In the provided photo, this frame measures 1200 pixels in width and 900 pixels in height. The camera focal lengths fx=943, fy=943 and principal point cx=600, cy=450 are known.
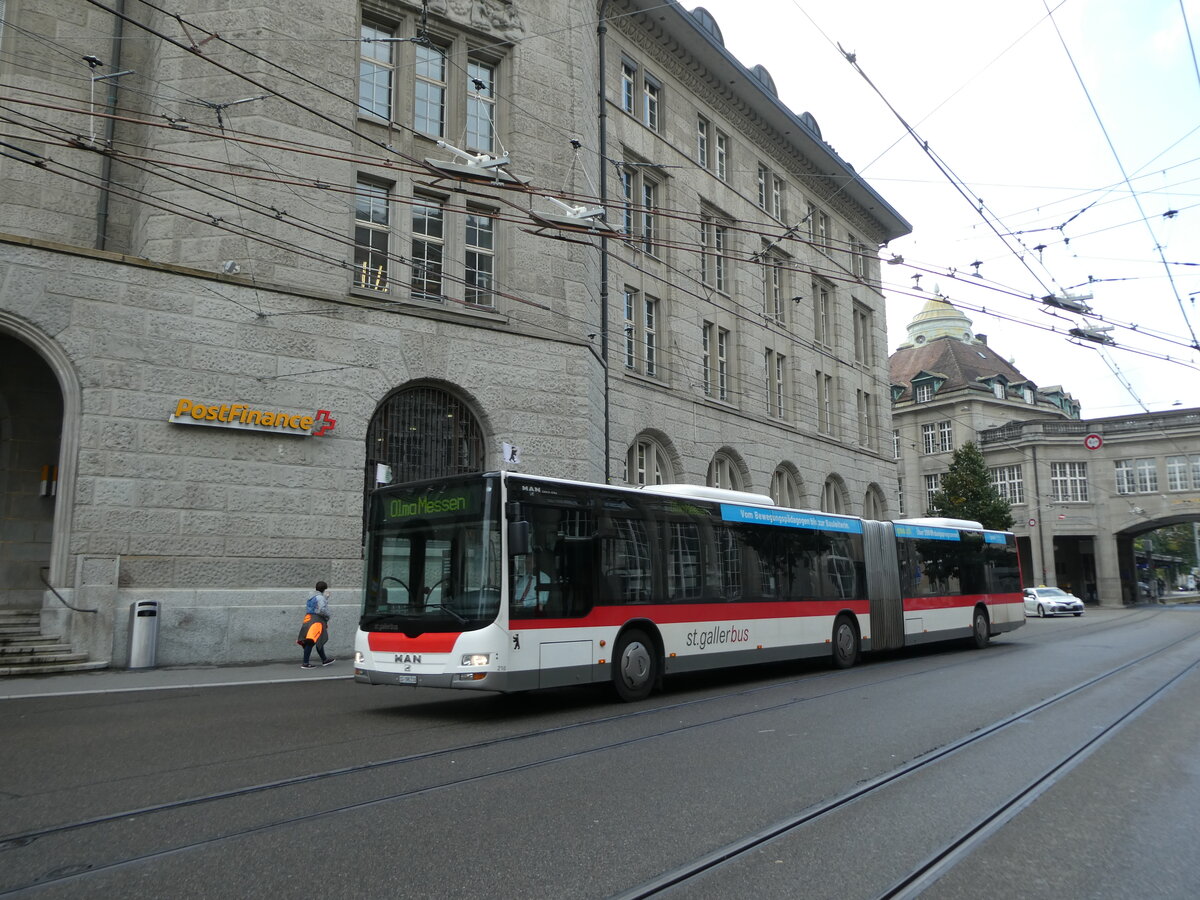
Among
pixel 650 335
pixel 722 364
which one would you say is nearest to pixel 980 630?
pixel 650 335

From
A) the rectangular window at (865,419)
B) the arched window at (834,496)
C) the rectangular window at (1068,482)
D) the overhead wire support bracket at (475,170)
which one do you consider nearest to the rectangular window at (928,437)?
the rectangular window at (1068,482)

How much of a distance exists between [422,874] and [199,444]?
Result: 525 inches

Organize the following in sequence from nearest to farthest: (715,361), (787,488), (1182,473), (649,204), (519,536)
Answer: (519,536), (649,204), (715,361), (787,488), (1182,473)

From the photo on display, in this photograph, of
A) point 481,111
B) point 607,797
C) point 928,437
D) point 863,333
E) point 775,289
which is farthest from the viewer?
point 928,437

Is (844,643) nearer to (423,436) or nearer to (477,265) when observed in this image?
(423,436)

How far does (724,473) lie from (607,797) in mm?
23275

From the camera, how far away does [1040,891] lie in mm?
4457

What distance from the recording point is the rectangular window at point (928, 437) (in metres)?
67.4

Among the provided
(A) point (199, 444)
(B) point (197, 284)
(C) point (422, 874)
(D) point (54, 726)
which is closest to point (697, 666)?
(D) point (54, 726)

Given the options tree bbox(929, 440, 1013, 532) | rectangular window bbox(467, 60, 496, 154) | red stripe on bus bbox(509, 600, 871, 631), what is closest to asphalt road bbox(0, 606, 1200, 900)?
red stripe on bus bbox(509, 600, 871, 631)

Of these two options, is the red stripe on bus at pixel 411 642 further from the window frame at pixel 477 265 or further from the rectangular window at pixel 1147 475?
the rectangular window at pixel 1147 475

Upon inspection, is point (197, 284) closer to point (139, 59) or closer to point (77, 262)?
point (77, 262)

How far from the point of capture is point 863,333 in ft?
131

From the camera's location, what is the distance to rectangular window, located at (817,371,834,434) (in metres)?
35.0
